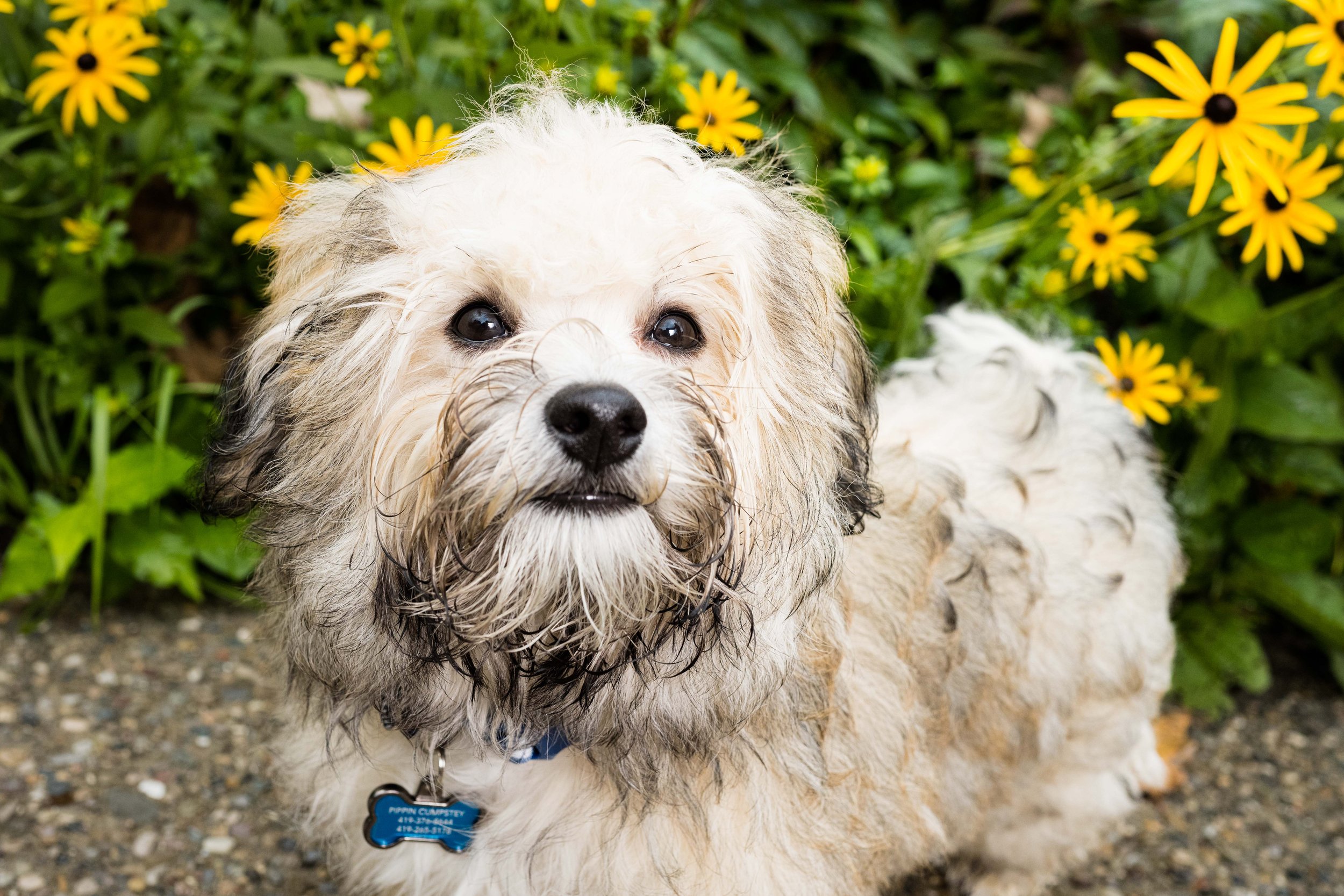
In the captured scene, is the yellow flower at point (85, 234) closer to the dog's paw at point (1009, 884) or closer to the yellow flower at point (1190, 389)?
the dog's paw at point (1009, 884)

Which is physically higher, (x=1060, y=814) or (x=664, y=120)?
(x=664, y=120)

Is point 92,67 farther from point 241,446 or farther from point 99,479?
point 241,446

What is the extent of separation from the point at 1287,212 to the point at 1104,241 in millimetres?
462

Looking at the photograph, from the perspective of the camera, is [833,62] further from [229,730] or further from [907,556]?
[229,730]

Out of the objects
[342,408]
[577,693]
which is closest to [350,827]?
[577,693]

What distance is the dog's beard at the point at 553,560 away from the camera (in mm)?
1383

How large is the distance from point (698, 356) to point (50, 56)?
6.65 ft

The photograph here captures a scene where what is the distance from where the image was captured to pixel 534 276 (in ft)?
4.93

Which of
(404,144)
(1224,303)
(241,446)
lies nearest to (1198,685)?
(1224,303)

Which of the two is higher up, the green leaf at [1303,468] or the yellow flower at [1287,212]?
the yellow flower at [1287,212]

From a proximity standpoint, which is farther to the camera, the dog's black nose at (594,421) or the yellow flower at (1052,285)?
the yellow flower at (1052,285)

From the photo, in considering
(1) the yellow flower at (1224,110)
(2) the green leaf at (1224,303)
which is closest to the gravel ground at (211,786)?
(2) the green leaf at (1224,303)

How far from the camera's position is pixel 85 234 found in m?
2.93

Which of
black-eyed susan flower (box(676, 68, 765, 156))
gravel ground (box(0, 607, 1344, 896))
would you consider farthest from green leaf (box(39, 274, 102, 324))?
black-eyed susan flower (box(676, 68, 765, 156))
